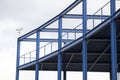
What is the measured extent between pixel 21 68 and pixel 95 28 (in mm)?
20582

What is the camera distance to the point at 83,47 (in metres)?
39.2

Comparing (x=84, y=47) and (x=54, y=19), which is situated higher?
(x=54, y=19)

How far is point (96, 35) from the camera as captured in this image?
39938 millimetres

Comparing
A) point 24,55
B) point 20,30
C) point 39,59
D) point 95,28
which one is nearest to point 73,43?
point 95,28

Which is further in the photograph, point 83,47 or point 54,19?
point 54,19

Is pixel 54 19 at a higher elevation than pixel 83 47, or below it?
higher

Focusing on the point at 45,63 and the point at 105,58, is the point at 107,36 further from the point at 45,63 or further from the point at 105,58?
the point at 45,63

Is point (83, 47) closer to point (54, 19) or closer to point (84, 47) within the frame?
point (84, 47)

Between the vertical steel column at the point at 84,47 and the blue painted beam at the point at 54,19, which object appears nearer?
the vertical steel column at the point at 84,47

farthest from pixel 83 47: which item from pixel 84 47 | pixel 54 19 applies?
pixel 54 19

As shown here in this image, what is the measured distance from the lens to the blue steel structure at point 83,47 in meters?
33.1

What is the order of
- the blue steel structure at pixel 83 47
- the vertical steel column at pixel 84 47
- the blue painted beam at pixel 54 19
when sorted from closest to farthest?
the blue steel structure at pixel 83 47 → the vertical steel column at pixel 84 47 → the blue painted beam at pixel 54 19

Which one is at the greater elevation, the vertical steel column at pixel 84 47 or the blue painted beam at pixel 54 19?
the blue painted beam at pixel 54 19

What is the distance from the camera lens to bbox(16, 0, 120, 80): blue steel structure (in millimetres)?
33094
